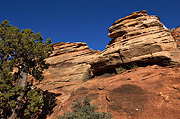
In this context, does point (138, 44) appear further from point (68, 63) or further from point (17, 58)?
point (68, 63)

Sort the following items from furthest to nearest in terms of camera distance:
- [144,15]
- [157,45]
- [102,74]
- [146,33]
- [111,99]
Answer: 1. [144,15]
2. [102,74]
3. [146,33]
4. [157,45]
5. [111,99]

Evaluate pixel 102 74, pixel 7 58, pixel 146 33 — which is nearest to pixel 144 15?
pixel 146 33

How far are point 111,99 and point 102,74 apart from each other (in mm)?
5309

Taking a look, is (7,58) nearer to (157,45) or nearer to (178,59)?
(157,45)

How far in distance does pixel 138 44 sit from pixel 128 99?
5.63 m

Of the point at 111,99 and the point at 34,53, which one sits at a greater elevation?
the point at 34,53

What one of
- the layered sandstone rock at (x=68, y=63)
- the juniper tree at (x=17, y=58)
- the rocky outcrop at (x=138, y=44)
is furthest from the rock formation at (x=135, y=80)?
the juniper tree at (x=17, y=58)

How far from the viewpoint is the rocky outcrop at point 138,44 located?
889cm

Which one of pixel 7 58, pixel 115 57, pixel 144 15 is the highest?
pixel 144 15

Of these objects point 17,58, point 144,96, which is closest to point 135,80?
point 144,96

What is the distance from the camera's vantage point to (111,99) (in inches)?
276

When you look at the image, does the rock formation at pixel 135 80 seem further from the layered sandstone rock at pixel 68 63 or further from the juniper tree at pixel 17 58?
the juniper tree at pixel 17 58

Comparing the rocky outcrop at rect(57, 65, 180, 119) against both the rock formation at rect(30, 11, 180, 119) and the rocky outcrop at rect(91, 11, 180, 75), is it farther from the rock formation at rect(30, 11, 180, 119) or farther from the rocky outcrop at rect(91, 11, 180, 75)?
the rocky outcrop at rect(91, 11, 180, 75)

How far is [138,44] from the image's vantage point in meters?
9.90
